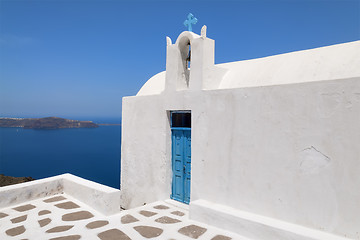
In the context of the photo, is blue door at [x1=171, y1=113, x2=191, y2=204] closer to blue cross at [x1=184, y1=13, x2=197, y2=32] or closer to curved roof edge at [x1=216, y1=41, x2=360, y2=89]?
curved roof edge at [x1=216, y1=41, x2=360, y2=89]

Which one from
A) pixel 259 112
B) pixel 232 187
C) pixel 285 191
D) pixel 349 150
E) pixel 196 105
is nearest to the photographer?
pixel 349 150

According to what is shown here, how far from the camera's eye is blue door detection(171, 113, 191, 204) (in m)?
5.60

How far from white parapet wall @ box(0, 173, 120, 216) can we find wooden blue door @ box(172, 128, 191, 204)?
151cm

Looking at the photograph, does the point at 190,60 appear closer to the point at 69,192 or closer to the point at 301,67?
the point at 301,67

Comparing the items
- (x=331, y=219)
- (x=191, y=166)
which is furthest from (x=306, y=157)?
(x=191, y=166)

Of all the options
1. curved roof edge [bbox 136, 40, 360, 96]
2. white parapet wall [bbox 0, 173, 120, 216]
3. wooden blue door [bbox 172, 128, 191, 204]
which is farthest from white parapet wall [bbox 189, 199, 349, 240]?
curved roof edge [bbox 136, 40, 360, 96]

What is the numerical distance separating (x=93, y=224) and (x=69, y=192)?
1865 mm

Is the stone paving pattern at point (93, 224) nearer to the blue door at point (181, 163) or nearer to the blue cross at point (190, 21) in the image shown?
the blue door at point (181, 163)

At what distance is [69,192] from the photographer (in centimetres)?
577

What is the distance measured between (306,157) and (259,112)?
1.00 meters

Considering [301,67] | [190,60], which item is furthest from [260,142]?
[190,60]

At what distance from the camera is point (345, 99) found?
129 inches

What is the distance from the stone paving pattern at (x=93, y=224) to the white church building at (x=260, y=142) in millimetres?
402

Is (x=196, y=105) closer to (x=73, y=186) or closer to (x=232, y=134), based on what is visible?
(x=232, y=134)
